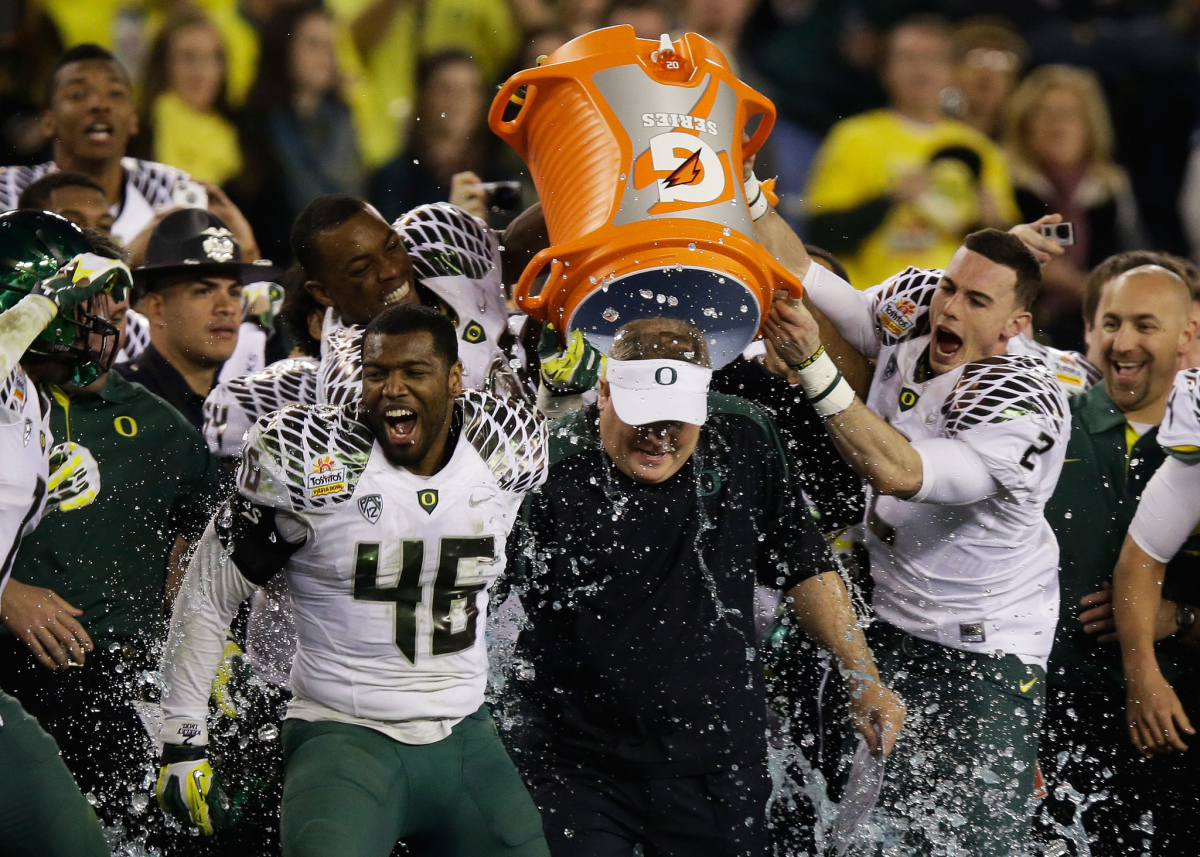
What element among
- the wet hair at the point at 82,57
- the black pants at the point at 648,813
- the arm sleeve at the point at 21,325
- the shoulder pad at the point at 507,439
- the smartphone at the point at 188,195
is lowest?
the black pants at the point at 648,813

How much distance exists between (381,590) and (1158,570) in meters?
2.40

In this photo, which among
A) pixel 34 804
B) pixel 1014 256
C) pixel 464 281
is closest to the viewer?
pixel 34 804

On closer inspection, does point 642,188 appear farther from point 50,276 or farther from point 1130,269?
point 1130,269

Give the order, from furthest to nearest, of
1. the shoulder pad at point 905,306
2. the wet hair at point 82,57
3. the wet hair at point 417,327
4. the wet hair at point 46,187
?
the wet hair at point 82,57
the wet hair at point 46,187
the shoulder pad at point 905,306
the wet hair at point 417,327

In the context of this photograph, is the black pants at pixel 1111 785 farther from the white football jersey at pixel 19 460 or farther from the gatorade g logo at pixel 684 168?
the white football jersey at pixel 19 460

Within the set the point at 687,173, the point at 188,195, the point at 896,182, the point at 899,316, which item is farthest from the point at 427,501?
the point at 896,182

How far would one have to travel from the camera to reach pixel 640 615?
367 centimetres

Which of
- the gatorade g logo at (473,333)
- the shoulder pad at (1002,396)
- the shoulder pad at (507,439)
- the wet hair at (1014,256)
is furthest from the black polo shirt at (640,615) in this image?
the wet hair at (1014,256)

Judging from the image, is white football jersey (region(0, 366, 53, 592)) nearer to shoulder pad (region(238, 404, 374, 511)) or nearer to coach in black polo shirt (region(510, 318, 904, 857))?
shoulder pad (region(238, 404, 374, 511))

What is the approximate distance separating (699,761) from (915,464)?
39.6 inches

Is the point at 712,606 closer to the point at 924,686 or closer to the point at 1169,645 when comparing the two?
the point at 924,686

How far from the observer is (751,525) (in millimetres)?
3783

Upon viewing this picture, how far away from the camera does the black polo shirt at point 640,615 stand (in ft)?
11.9

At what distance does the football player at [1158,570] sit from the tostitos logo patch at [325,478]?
2.43 meters
